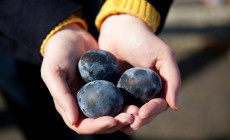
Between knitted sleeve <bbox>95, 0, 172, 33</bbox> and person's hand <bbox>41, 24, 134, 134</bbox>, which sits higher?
knitted sleeve <bbox>95, 0, 172, 33</bbox>

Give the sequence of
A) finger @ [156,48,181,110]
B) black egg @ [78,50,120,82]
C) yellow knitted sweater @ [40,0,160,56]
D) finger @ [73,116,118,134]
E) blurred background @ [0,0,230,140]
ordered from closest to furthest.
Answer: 1. finger @ [73,116,118,134]
2. finger @ [156,48,181,110]
3. black egg @ [78,50,120,82]
4. yellow knitted sweater @ [40,0,160,56]
5. blurred background @ [0,0,230,140]

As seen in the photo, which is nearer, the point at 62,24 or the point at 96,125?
the point at 96,125

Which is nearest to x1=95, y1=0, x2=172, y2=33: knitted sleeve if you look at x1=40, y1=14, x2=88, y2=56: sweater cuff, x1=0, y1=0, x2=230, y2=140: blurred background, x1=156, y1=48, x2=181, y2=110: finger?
x1=40, y1=14, x2=88, y2=56: sweater cuff

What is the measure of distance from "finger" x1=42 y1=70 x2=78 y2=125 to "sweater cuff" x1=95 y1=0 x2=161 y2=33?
0.44 m

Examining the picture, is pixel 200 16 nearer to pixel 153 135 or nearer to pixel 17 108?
pixel 153 135

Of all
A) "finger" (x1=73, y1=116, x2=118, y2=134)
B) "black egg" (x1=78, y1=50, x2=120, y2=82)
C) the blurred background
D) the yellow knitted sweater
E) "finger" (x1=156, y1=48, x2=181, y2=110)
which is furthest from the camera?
the blurred background

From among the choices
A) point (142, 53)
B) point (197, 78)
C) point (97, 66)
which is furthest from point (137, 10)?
point (197, 78)

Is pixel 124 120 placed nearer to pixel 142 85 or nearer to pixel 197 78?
pixel 142 85

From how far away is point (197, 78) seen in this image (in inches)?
107

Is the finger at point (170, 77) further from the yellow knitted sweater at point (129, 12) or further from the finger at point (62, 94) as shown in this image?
the finger at point (62, 94)

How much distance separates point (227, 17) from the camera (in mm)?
3377

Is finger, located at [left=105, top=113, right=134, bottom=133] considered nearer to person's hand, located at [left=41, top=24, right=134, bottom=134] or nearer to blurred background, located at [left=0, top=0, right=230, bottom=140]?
person's hand, located at [left=41, top=24, right=134, bottom=134]

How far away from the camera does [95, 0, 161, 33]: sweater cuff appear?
1255mm

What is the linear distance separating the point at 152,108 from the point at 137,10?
0.54 m
